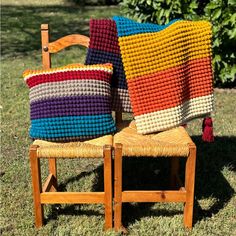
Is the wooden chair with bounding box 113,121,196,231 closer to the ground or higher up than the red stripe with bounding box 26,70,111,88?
closer to the ground

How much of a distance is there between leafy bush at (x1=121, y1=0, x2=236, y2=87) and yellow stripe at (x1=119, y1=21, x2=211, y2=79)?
7.62 ft

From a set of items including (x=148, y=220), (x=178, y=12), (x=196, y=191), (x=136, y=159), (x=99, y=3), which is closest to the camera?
(x=148, y=220)

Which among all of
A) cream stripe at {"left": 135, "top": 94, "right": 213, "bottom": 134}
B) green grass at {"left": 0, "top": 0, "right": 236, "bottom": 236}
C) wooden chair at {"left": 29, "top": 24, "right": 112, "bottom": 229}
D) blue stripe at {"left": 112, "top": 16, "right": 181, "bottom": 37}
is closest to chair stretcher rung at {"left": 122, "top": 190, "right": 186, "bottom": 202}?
wooden chair at {"left": 29, "top": 24, "right": 112, "bottom": 229}

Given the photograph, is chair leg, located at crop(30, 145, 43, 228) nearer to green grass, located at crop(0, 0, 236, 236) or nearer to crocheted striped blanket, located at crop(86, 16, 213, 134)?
green grass, located at crop(0, 0, 236, 236)

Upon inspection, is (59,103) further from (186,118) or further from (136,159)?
(136,159)

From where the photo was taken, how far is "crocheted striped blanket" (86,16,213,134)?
306 centimetres

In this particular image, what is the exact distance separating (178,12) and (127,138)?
9.83ft

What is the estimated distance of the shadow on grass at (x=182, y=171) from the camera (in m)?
3.33

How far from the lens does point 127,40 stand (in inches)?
120

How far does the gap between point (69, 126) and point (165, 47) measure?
2.69 ft

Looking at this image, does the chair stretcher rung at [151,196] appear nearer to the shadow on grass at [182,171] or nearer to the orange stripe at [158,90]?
the shadow on grass at [182,171]

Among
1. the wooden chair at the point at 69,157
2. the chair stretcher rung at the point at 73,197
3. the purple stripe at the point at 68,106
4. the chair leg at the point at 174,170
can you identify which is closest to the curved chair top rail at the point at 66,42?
the wooden chair at the point at 69,157

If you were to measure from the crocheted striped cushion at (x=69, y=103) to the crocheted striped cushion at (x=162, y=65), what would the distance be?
22 cm

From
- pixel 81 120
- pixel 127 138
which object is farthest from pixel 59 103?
pixel 127 138
